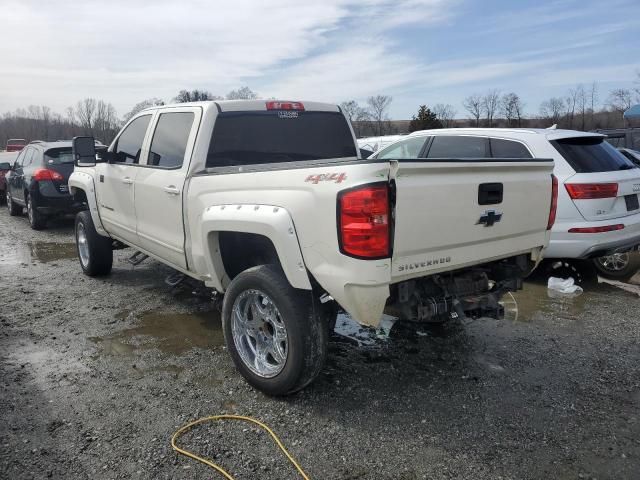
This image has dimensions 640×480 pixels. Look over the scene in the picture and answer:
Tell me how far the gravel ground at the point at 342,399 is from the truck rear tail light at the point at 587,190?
121 cm

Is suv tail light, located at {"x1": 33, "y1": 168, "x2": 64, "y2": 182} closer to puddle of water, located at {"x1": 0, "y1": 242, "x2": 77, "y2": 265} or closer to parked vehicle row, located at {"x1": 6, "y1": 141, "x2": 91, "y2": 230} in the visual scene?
parked vehicle row, located at {"x1": 6, "y1": 141, "x2": 91, "y2": 230}

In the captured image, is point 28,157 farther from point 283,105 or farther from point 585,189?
point 585,189

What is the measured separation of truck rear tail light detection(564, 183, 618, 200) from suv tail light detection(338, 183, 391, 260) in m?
3.75

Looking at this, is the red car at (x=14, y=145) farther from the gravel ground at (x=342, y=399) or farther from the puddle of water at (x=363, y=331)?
the puddle of water at (x=363, y=331)

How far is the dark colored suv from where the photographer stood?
415 inches

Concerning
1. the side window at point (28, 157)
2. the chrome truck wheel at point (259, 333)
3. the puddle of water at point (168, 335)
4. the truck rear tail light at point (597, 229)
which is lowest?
the puddle of water at point (168, 335)

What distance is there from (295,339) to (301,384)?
0.37 metres

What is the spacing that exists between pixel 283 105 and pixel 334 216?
7.46 ft

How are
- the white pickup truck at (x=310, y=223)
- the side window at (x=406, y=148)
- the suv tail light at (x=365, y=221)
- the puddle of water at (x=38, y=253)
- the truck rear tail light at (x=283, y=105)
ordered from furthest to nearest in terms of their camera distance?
the puddle of water at (x=38, y=253), the side window at (x=406, y=148), the truck rear tail light at (x=283, y=105), the white pickup truck at (x=310, y=223), the suv tail light at (x=365, y=221)

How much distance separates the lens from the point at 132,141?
5449 millimetres

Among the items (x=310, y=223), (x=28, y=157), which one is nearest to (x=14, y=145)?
(x=28, y=157)

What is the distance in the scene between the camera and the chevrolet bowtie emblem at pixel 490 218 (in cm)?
340

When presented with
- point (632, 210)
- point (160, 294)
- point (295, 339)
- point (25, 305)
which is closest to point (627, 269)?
point (632, 210)

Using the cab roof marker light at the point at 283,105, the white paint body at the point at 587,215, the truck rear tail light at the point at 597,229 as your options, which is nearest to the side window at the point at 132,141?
the cab roof marker light at the point at 283,105
